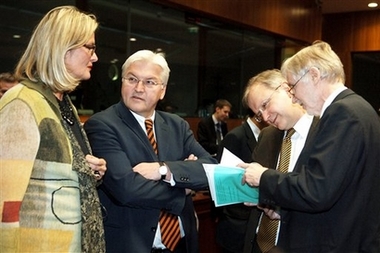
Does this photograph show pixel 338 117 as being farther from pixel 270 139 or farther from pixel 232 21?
pixel 232 21

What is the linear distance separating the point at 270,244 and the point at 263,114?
0.69m

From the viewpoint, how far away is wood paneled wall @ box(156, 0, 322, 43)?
20.7 feet

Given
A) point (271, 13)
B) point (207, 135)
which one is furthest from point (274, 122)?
point (271, 13)

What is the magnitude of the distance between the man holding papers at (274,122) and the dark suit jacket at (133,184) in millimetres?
366

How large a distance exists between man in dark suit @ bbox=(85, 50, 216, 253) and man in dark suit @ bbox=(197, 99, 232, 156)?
4.38 metres

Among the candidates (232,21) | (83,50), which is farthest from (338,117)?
(232,21)

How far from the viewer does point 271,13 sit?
774 centimetres

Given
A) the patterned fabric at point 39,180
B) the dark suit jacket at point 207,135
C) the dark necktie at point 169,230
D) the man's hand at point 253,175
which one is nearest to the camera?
the patterned fabric at point 39,180

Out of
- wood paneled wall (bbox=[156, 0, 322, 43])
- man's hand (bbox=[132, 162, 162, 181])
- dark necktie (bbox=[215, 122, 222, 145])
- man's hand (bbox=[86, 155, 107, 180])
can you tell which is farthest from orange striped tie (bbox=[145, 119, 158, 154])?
dark necktie (bbox=[215, 122, 222, 145])

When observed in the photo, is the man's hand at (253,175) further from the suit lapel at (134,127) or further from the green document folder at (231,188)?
the suit lapel at (134,127)

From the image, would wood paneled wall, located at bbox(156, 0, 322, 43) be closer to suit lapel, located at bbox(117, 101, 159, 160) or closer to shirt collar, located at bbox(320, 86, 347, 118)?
suit lapel, located at bbox(117, 101, 159, 160)

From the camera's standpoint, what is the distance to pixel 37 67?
175cm

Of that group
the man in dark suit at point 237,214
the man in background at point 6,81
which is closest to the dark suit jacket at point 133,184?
the man in dark suit at point 237,214

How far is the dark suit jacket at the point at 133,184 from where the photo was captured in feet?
6.98
